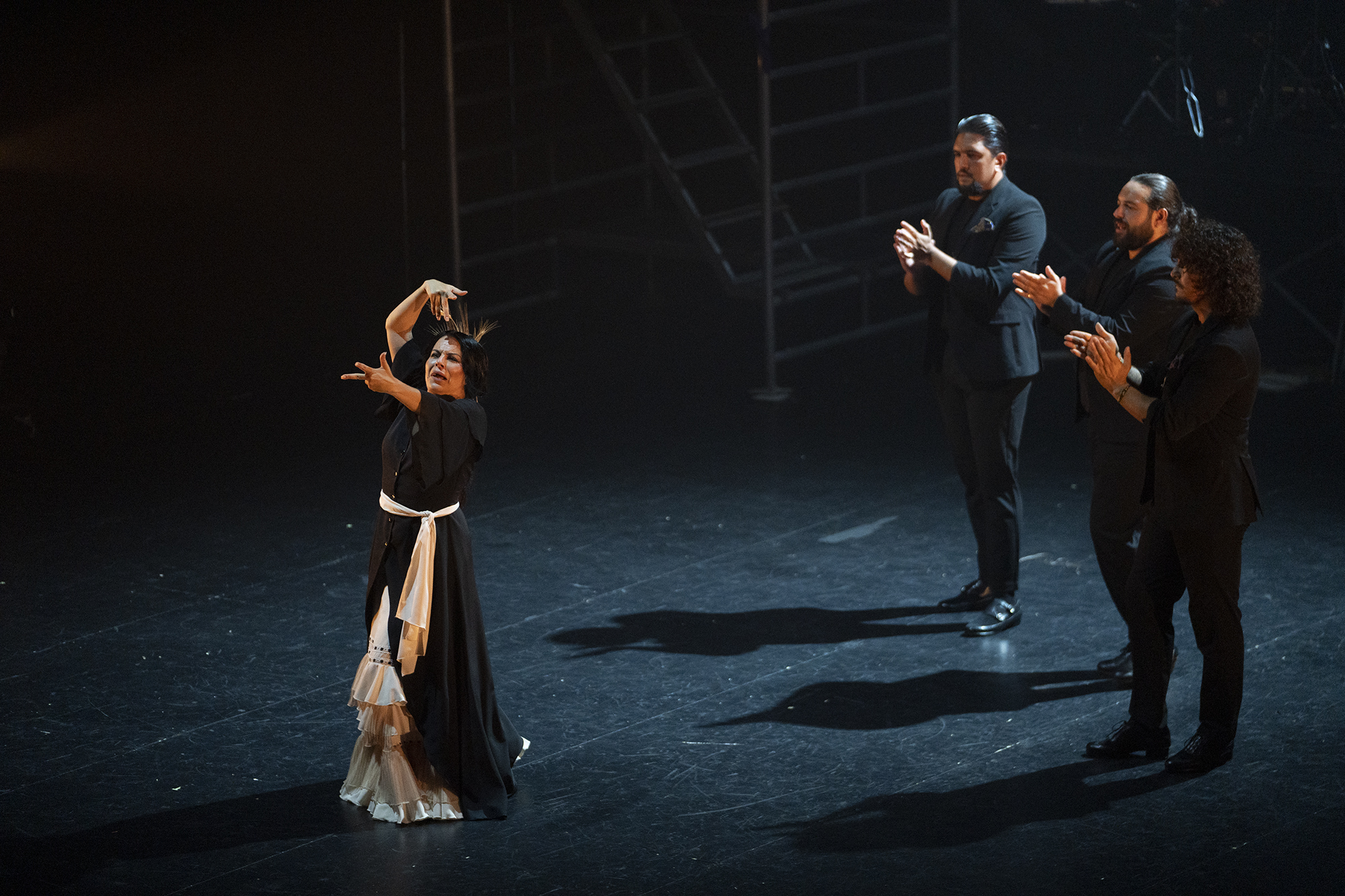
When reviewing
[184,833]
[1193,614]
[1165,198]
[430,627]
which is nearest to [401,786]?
[430,627]

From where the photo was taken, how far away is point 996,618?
5.61 m

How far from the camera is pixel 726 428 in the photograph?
8.26 metres

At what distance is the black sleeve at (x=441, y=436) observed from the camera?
4160mm

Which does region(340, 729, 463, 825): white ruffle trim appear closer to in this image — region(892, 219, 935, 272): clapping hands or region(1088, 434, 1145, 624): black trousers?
region(1088, 434, 1145, 624): black trousers

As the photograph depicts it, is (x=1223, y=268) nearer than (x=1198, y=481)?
Yes

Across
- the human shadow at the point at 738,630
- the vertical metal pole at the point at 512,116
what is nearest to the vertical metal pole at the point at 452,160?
the vertical metal pole at the point at 512,116

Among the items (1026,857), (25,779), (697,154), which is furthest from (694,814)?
(697,154)

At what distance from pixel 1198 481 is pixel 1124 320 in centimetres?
73

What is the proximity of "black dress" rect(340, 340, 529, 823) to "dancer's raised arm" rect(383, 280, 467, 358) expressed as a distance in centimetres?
12

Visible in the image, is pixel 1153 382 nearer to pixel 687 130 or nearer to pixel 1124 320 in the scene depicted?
pixel 1124 320

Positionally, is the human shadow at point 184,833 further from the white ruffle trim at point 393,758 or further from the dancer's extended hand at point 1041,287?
the dancer's extended hand at point 1041,287

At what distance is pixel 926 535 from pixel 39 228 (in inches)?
278

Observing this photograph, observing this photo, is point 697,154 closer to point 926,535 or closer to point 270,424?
point 270,424

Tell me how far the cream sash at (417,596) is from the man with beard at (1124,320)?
1.86m
